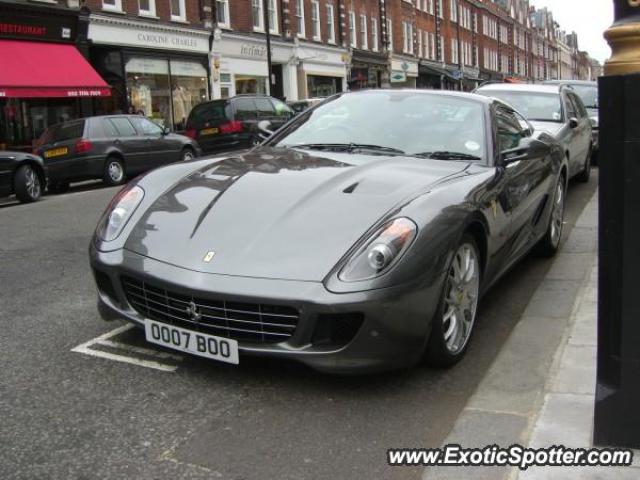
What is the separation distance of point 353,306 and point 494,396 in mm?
842

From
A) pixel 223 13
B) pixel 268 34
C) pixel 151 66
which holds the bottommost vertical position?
pixel 151 66

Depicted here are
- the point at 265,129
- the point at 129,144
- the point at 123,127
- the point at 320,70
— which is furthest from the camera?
the point at 320,70

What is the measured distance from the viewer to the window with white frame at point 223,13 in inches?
1088

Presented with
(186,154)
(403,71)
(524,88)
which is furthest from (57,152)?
(403,71)

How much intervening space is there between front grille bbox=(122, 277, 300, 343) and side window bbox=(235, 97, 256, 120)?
1477 centimetres

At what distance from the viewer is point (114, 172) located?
14.6 metres

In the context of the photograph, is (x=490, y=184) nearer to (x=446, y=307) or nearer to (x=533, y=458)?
(x=446, y=307)

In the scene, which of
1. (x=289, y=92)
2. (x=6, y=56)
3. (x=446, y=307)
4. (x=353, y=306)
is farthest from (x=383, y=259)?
(x=289, y=92)

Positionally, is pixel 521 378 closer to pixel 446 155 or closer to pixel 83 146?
pixel 446 155

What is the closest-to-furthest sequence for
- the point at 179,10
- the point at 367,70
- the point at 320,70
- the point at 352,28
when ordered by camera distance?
the point at 179,10, the point at 320,70, the point at 352,28, the point at 367,70

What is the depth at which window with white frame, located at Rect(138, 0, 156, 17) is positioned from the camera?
23.5 metres

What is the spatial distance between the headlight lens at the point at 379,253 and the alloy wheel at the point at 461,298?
40 cm

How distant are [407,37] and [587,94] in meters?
34.7

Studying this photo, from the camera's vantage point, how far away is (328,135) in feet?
15.4
